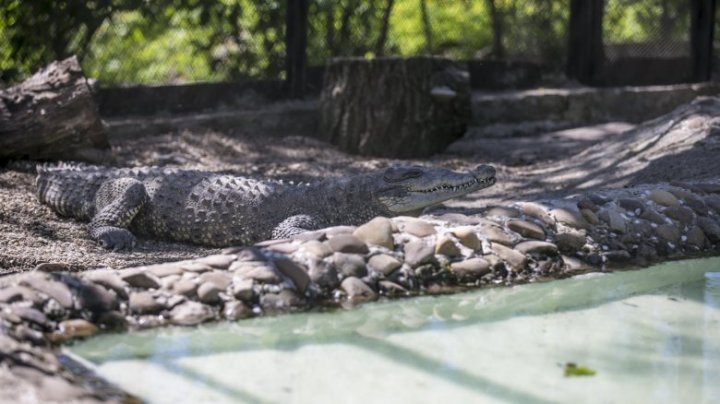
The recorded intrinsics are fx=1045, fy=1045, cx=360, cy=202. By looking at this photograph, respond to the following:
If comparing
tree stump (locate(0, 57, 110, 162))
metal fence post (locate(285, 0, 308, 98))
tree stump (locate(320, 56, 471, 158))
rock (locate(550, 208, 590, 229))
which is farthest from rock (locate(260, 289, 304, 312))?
metal fence post (locate(285, 0, 308, 98))

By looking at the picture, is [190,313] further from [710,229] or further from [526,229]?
[710,229]

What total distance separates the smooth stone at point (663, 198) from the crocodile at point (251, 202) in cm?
92

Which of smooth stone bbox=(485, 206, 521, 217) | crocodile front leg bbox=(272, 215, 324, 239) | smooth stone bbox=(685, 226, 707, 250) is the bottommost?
smooth stone bbox=(685, 226, 707, 250)

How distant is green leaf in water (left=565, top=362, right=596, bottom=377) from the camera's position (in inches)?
145

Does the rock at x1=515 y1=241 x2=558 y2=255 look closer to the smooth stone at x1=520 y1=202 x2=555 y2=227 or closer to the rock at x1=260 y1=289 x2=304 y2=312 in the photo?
the smooth stone at x1=520 y1=202 x2=555 y2=227

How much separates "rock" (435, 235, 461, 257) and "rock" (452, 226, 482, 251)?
0.08 m

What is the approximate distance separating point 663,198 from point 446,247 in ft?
4.93

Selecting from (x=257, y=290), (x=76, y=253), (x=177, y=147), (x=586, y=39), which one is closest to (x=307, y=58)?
(x=177, y=147)

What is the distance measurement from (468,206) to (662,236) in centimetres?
158

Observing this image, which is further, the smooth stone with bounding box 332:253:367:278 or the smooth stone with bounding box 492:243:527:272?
the smooth stone with bounding box 492:243:527:272

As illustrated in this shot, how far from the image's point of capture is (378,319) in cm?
432

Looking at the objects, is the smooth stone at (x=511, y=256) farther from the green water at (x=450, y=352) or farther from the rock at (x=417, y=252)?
the rock at (x=417, y=252)

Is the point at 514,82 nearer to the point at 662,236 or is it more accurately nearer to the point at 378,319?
the point at 662,236

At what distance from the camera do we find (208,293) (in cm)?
425
